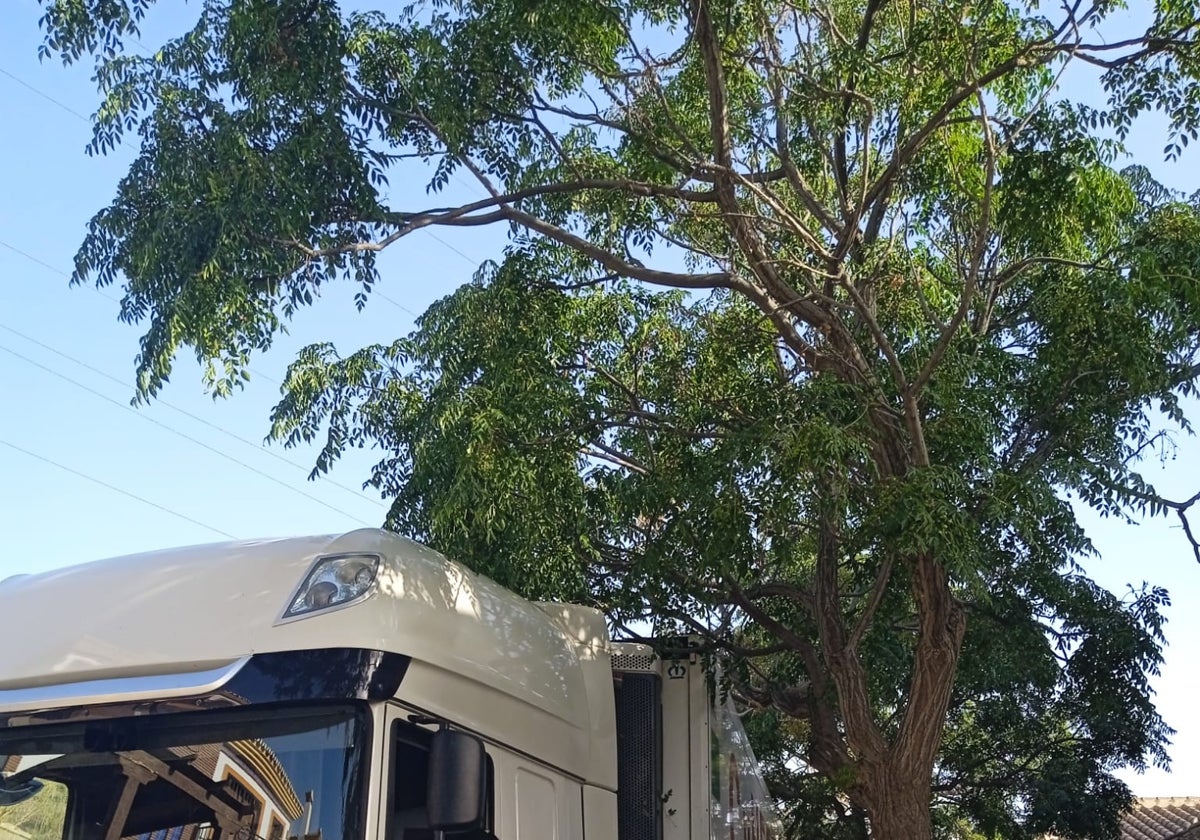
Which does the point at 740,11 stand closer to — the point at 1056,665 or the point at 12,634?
the point at 1056,665

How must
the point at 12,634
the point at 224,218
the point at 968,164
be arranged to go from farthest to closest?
the point at 968,164 < the point at 224,218 < the point at 12,634

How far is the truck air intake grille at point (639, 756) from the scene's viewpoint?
581 cm

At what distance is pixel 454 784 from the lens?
12.8 ft

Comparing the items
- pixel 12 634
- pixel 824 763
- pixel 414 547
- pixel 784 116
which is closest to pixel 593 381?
pixel 784 116

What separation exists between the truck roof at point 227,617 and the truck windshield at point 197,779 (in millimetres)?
192

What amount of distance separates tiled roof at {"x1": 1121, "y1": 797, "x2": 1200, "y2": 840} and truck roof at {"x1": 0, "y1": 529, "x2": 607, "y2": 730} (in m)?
18.0

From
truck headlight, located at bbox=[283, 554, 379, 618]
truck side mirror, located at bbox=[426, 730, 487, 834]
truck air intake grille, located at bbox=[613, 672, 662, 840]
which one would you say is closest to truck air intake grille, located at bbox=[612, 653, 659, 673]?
truck air intake grille, located at bbox=[613, 672, 662, 840]

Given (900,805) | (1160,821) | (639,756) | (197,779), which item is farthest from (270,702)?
(1160,821)

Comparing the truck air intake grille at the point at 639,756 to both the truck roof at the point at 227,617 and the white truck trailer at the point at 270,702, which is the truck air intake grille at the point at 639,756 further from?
the truck roof at the point at 227,617

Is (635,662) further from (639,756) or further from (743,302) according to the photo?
(743,302)

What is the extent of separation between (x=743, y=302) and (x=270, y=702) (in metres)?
7.53

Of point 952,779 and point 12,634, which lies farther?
point 952,779

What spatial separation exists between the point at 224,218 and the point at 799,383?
4.03 m

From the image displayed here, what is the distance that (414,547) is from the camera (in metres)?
4.77
